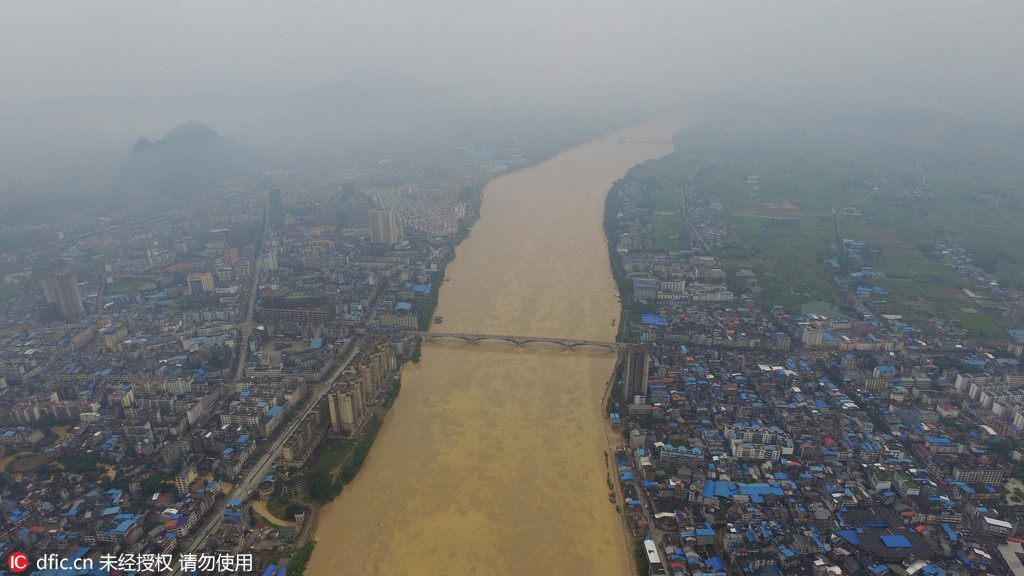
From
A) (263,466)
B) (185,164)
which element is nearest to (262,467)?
(263,466)

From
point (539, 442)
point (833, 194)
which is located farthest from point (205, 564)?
point (833, 194)

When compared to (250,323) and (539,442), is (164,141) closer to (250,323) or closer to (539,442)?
(250,323)

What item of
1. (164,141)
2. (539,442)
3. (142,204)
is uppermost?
(164,141)

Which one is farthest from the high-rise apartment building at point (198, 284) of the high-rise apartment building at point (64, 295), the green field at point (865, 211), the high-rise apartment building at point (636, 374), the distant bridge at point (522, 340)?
the green field at point (865, 211)

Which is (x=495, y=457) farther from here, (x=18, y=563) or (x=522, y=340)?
(x=18, y=563)

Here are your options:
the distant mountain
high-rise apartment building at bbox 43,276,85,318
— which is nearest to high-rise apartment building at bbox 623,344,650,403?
high-rise apartment building at bbox 43,276,85,318

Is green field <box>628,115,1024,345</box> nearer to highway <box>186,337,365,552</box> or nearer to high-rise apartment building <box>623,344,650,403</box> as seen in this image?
high-rise apartment building <box>623,344,650,403</box>

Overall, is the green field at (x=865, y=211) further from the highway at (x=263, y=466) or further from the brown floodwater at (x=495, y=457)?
the highway at (x=263, y=466)
